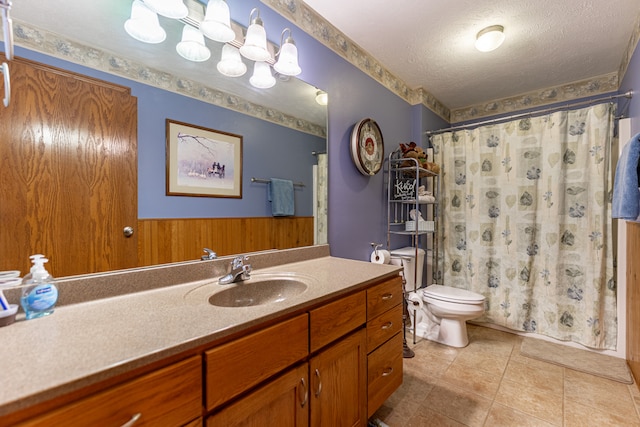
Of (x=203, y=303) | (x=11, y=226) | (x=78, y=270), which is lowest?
(x=203, y=303)

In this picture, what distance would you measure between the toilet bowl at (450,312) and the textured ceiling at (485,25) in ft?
6.22

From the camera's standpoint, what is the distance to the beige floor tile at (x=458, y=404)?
4.75 feet

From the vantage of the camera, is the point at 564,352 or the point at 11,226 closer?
the point at 11,226

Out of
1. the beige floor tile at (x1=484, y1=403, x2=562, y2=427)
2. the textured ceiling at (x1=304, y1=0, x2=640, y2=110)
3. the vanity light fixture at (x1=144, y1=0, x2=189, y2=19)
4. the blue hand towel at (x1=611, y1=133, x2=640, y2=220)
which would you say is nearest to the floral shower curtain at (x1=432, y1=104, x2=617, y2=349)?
the textured ceiling at (x1=304, y1=0, x2=640, y2=110)

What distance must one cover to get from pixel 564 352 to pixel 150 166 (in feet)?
9.83

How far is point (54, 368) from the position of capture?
517 millimetres

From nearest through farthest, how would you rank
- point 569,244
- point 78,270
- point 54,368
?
point 54,368
point 78,270
point 569,244

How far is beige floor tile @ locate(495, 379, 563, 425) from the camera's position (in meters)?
1.46

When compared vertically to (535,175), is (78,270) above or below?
below

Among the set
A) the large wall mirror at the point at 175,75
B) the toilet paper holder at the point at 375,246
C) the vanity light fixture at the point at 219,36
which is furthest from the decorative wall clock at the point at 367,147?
the vanity light fixture at the point at 219,36

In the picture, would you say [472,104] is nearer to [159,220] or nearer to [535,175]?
[535,175]

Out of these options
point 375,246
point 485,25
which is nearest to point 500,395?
point 375,246

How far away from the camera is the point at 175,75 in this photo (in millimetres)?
1151

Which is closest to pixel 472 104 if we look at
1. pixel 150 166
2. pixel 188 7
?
pixel 188 7
